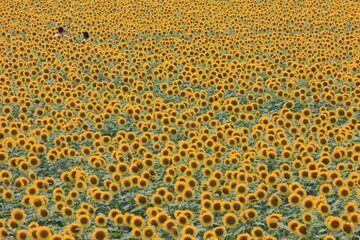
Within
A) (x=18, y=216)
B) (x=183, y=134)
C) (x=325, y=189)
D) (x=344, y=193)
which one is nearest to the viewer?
(x=18, y=216)

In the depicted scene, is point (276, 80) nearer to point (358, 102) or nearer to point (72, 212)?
point (358, 102)

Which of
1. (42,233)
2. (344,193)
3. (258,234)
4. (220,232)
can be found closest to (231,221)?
(220,232)

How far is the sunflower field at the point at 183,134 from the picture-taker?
6941 mm

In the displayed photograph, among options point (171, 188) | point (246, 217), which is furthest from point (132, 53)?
point (246, 217)

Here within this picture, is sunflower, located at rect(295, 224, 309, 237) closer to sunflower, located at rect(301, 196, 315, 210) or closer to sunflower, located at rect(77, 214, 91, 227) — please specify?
sunflower, located at rect(301, 196, 315, 210)

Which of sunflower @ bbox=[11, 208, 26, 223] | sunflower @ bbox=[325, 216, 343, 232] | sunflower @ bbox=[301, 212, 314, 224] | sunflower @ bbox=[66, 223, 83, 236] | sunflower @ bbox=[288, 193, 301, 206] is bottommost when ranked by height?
sunflower @ bbox=[325, 216, 343, 232]

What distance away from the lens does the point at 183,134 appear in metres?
10.2

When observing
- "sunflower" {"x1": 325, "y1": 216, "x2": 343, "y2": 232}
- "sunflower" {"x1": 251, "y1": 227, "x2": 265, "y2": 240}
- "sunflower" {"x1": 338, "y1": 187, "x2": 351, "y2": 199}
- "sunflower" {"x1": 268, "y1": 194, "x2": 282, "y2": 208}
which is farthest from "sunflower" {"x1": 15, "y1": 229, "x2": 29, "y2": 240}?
"sunflower" {"x1": 338, "y1": 187, "x2": 351, "y2": 199}

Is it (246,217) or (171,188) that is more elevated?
(171,188)

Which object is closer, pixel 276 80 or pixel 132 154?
pixel 132 154

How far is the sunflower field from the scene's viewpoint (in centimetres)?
694

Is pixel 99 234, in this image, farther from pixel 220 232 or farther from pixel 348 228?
pixel 348 228

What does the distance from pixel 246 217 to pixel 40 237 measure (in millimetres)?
3027

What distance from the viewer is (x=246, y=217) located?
22.0 feet
